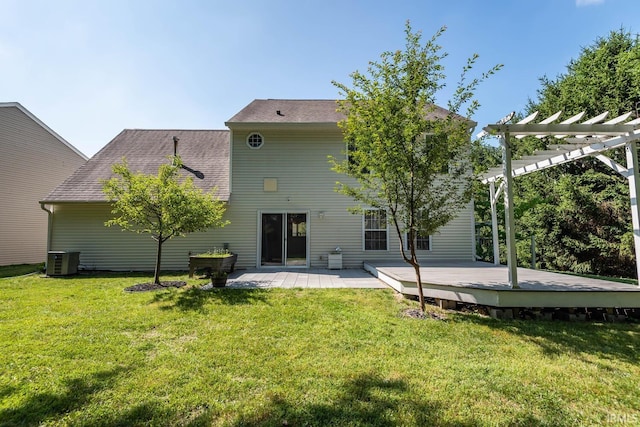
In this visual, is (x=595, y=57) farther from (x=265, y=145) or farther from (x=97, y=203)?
(x=97, y=203)

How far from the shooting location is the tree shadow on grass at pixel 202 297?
5430mm

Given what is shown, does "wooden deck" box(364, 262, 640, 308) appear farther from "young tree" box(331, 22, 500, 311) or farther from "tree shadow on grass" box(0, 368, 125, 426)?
"tree shadow on grass" box(0, 368, 125, 426)

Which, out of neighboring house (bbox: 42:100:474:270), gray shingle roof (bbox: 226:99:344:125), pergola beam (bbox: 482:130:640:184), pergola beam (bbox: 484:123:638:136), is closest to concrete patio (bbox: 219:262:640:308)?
pergola beam (bbox: 482:130:640:184)

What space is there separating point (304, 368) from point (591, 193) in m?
14.1

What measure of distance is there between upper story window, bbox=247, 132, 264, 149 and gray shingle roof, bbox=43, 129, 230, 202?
151 centimetres

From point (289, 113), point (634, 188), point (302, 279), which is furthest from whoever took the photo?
point (289, 113)

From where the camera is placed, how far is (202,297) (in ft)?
19.6

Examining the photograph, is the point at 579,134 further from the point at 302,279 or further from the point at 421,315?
the point at 302,279

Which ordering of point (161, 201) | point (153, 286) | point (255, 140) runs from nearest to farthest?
point (161, 201) < point (153, 286) < point (255, 140)

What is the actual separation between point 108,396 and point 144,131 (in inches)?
533

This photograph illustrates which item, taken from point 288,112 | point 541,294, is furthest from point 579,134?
point 288,112

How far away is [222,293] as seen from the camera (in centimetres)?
633

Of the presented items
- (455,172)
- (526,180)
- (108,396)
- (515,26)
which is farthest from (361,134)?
(526,180)

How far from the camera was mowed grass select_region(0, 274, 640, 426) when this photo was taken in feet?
7.63
